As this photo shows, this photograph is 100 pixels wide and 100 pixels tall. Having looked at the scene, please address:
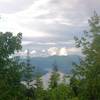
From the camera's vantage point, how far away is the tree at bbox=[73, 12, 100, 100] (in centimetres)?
3136

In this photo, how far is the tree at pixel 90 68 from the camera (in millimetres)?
31359

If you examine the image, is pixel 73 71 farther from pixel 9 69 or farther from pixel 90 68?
pixel 9 69

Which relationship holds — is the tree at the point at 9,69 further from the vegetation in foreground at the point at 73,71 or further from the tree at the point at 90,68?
the tree at the point at 90,68

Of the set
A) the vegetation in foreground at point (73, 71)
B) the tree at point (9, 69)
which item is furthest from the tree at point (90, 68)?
the tree at point (9, 69)

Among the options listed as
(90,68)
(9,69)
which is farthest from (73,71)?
(9,69)

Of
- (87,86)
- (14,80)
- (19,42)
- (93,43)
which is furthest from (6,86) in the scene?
(93,43)

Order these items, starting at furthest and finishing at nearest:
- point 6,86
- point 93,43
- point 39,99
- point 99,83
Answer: point 39,99
point 93,43
point 99,83
point 6,86

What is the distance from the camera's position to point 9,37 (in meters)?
22.9

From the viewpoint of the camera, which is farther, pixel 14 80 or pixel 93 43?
pixel 93 43

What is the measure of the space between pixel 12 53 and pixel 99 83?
1053 cm

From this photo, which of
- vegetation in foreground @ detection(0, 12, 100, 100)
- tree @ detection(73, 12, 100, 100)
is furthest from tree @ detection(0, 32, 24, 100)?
tree @ detection(73, 12, 100, 100)

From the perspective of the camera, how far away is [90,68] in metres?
31.9

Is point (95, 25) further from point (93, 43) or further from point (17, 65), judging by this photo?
point (17, 65)

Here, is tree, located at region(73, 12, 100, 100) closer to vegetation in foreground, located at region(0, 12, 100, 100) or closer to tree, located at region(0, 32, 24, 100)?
vegetation in foreground, located at region(0, 12, 100, 100)
